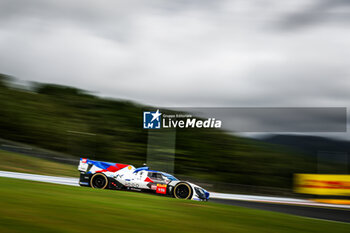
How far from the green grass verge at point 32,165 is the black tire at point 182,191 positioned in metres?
9.66

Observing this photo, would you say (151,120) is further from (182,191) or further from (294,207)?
(294,207)

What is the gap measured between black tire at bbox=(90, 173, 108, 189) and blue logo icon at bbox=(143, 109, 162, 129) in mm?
11547

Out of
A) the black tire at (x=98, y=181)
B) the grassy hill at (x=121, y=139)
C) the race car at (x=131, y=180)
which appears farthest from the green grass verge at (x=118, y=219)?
the grassy hill at (x=121, y=139)

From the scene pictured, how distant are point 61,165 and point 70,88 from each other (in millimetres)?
14246

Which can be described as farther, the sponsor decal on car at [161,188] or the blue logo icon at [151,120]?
the blue logo icon at [151,120]

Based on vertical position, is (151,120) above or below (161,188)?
above

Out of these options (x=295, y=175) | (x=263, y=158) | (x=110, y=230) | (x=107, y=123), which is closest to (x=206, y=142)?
(x=263, y=158)

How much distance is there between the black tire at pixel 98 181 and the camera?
39.7 ft

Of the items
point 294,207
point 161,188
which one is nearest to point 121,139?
point 161,188

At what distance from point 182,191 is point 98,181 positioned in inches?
115

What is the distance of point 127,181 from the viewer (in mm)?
12141

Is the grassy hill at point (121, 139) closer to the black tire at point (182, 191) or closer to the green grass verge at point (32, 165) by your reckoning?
the green grass verge at point (32, 165)

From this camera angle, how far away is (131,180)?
12156mm

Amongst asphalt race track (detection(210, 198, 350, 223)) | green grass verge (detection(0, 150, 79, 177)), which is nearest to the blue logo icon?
green grass verge (detection(0, 150, 79, 177))
